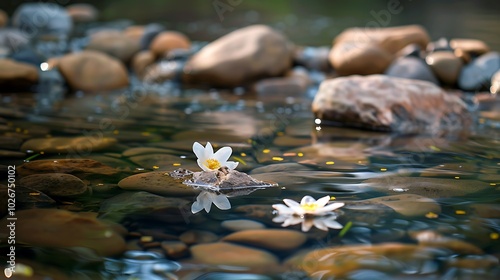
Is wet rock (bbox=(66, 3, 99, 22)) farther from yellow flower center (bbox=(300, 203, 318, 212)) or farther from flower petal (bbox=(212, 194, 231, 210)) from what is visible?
yellow flower center (bbox=(300, 203, 318, 212))

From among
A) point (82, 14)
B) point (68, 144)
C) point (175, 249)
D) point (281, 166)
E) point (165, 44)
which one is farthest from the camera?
point (82, 14)

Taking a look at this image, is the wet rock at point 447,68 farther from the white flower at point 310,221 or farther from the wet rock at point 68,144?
the white flower at point 310,221

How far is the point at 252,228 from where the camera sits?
2.69m

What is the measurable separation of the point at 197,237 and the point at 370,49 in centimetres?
646

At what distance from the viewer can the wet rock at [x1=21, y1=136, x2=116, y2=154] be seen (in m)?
4.21

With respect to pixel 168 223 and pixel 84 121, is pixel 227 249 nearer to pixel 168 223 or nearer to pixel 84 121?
pixel 168 223

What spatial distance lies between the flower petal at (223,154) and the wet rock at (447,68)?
5.74m

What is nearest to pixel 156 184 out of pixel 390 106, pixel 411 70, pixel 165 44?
pixel 390 106

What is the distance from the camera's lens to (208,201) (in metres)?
3.10

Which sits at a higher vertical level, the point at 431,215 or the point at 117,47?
the point at 117,47

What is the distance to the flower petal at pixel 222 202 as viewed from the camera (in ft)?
9.85

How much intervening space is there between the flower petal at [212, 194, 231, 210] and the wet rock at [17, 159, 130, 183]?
667mm

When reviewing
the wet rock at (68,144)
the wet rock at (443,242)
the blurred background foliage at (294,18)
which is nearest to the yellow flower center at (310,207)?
the wet rock at (443,242)

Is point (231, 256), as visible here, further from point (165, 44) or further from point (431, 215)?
point (165, 44)
